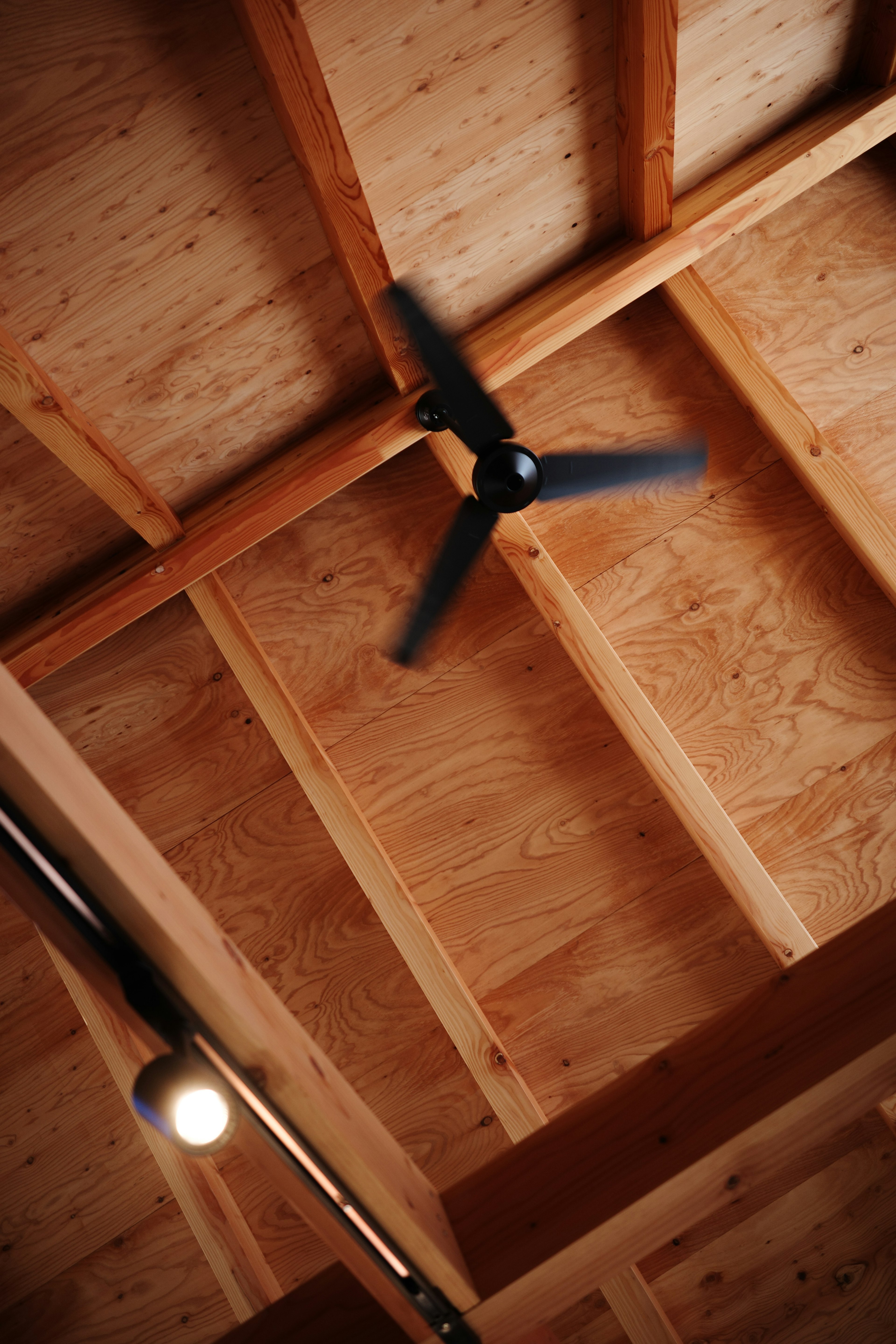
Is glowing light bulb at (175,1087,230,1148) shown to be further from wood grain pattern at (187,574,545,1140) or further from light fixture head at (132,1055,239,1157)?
wood grain pattern at (187,574,545,1140)

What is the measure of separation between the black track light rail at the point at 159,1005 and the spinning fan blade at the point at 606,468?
1.44 meters

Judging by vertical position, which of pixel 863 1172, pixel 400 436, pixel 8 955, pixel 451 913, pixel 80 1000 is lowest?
pixel 863 1172

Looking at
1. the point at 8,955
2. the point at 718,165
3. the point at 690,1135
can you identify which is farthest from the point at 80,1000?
the point at 718,165

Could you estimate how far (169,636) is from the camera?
133 inches

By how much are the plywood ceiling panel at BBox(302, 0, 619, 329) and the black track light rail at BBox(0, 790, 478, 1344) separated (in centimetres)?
225

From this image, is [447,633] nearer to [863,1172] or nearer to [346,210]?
[346,210]

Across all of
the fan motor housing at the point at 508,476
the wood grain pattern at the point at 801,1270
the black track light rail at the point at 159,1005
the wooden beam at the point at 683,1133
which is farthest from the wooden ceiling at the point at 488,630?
the black track light rail at the point at 159,1005

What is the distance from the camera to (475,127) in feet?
8.33

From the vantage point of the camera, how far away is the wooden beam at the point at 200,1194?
8.93 ft

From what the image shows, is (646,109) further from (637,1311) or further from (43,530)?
(637,1311)

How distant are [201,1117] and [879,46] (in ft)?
12.7

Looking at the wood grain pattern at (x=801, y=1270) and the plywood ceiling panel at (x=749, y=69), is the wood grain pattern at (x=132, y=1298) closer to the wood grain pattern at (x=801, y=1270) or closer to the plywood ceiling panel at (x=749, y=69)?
the wood grain pattern at (x=801, y=1270)

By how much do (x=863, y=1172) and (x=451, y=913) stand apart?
5.60ft

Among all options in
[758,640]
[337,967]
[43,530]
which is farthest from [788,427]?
[43,530]
